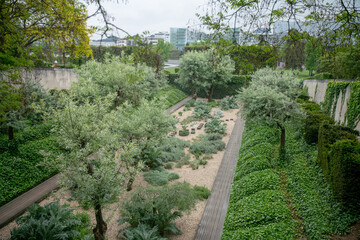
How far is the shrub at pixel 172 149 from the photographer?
14039 millimetres

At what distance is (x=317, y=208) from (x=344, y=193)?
90 cm

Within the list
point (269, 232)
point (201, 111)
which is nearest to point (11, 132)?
point (269, 232)

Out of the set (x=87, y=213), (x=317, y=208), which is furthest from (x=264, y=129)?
(x=87, y=213)

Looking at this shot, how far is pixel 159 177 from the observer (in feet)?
38.2

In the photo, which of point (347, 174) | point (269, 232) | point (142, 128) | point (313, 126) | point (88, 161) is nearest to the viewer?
point (269, 232)

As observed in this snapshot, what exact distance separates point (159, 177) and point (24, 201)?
583 centimetres

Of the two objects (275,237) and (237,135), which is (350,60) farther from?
(275,237)

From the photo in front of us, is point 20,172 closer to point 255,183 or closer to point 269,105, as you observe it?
point 255,183

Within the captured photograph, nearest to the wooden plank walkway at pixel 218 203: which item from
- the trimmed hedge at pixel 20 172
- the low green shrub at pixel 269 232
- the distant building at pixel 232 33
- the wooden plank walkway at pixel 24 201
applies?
the low green shrub at pixel 269 232

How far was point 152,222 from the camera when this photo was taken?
26.0 ft

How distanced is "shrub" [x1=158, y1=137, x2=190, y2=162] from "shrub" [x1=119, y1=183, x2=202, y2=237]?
5665 mm

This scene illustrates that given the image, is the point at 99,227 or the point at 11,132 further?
the point at 11,132

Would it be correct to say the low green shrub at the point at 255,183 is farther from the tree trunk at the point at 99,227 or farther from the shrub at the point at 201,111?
the shrub at the point at 201,111

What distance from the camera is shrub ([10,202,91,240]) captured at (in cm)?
684
